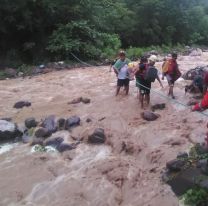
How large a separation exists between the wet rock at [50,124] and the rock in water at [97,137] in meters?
1.26

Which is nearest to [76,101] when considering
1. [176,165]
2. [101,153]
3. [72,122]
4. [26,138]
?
[72,122]

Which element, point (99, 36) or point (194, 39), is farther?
point (194, 39)

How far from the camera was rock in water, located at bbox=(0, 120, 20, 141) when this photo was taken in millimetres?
10539

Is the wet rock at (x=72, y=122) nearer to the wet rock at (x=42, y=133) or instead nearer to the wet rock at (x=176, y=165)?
the wet rock at (x=42, y=133)

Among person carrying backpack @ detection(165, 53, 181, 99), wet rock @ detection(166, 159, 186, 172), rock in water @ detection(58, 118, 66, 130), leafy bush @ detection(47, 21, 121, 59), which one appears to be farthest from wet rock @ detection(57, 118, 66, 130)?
leafy bush @ detection(47, 21, 121, 59)

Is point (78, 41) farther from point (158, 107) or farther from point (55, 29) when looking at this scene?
point (158, 107)

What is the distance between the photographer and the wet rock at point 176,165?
7.65 metres

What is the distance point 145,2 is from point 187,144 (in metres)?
21.3

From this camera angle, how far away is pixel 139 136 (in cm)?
1007

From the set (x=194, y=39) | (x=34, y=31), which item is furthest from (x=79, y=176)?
(x=194, y=39)

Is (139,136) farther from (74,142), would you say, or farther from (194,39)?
(194,39)

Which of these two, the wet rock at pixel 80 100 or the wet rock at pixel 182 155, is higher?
the wet rock at pixel 182 155

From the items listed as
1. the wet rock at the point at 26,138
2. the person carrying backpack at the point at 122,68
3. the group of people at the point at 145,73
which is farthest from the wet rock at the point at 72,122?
the person carrying backpack at the point at 122,68

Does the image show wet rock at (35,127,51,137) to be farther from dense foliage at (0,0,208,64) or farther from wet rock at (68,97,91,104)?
dense foliage at (0,0,208,64)
